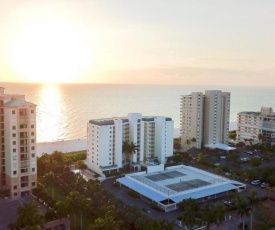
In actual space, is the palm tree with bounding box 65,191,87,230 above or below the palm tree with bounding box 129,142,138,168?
below

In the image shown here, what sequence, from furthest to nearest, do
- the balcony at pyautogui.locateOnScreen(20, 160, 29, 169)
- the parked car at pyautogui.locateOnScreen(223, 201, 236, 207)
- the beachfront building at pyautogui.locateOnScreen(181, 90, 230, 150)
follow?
the beachfront building at pyautogui.locateOnScreen(181, 90, 230, 150)
the balcony at pyautogui.locateOnScreen(20, 160, 29, 169)
the parked car at pyautogui.locateOnScreen(223, 201, 236, 207)

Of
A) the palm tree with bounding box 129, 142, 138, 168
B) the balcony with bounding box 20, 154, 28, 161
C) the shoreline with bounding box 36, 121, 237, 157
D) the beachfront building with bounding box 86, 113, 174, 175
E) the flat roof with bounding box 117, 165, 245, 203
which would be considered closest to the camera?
the flat roof with bounding box 117, 165, 245, 203

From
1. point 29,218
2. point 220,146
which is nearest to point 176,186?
point 29,218

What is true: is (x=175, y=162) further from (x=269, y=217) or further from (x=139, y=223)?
(x=139, y=223)

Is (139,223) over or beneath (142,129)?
beneath

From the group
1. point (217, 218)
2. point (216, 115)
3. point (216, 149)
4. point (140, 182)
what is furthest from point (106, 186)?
point (216, 115)

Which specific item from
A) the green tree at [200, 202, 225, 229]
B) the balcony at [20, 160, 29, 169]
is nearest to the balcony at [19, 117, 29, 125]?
the balcony at [20, 160, 29, 169]

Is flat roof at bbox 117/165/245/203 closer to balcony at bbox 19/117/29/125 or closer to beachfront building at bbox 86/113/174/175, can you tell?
beachfront building at bbox 86/113/174/175
